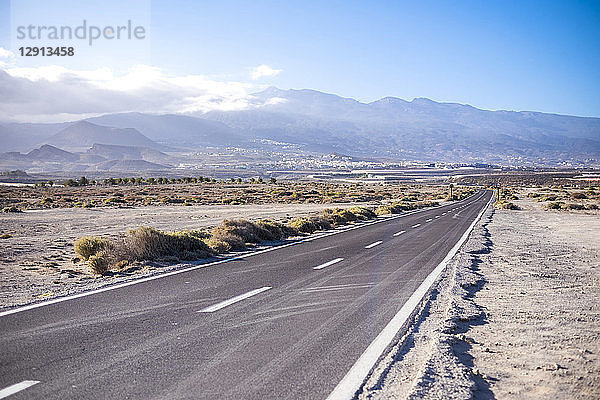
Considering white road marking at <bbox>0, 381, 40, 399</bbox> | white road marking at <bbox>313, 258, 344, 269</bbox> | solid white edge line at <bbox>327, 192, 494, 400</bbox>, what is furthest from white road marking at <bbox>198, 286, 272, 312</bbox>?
white road marking at <bbox>0, 381, 40, 399</bbox>

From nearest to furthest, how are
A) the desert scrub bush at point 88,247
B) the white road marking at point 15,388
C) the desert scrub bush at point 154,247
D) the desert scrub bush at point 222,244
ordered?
the white road marking at point 15,388 < the desert scrub bush at point 154,247 < the desert scrub bush at point 88,247 < the desert scrub bush at point 222,244

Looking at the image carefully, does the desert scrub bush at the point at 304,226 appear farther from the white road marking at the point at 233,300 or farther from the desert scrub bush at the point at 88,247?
the white road marking at the point at 233,300

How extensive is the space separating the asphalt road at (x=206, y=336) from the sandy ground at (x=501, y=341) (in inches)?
23.9

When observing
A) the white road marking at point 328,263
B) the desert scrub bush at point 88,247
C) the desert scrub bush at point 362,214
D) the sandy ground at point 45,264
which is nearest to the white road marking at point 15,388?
the sandy ground at point 45,264

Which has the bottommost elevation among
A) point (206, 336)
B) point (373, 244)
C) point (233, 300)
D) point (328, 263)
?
point (373, 244)

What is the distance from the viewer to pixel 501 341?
6871 millimetres

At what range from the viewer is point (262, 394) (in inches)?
190

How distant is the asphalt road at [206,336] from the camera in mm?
5051

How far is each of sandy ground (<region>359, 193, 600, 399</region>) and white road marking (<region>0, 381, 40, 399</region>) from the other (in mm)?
3117

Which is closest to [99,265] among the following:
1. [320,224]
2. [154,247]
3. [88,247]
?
[154,247]

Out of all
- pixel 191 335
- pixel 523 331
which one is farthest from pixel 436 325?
pixel 191 335

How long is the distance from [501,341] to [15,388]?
5568 millimetres

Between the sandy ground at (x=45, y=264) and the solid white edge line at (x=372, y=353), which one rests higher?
the solid white edge line at (x=372, y=353)

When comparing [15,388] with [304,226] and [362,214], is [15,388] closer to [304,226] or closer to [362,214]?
[304,226]
